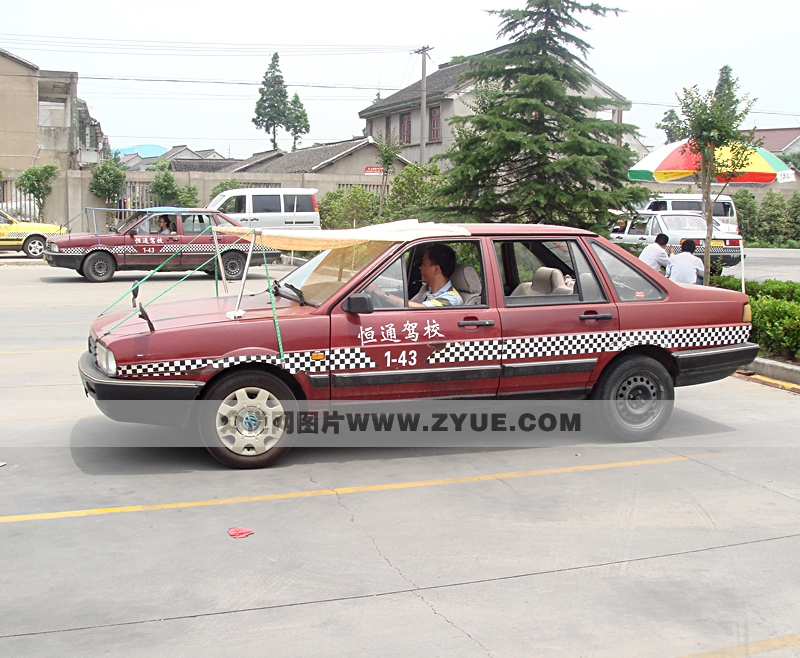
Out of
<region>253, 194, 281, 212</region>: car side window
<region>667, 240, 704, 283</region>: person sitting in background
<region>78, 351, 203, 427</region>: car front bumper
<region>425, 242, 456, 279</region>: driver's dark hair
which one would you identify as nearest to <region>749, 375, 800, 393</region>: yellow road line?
<region>667, 240, 704, 283</region>: person sitting in background

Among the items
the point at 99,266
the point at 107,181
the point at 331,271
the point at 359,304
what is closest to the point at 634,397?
the point at 359,304

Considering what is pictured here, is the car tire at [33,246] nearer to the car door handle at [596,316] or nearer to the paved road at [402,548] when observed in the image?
the paved road at [402,548]

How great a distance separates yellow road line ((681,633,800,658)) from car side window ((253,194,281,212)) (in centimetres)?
2306

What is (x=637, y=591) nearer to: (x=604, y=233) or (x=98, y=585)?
(x=98, y=585)

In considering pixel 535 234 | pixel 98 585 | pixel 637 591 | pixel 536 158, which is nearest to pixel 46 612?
pixel 98 585

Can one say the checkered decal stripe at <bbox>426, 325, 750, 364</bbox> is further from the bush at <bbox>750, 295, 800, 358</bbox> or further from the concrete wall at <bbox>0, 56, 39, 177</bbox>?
the concrete wall at <bbox>0, 56, 39, 177</bbox>

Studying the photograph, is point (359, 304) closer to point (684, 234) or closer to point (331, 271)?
point (331, 271)

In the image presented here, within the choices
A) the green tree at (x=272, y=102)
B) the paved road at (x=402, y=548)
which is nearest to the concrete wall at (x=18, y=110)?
the paved road at (x=402, y=548)

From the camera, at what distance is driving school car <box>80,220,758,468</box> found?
588 centimetres

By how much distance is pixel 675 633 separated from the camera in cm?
389

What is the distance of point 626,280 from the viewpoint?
7.03m

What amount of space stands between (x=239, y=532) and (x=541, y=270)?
132 inches

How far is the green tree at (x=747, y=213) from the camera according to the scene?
38812mm

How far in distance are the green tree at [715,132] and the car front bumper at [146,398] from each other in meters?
10.3
